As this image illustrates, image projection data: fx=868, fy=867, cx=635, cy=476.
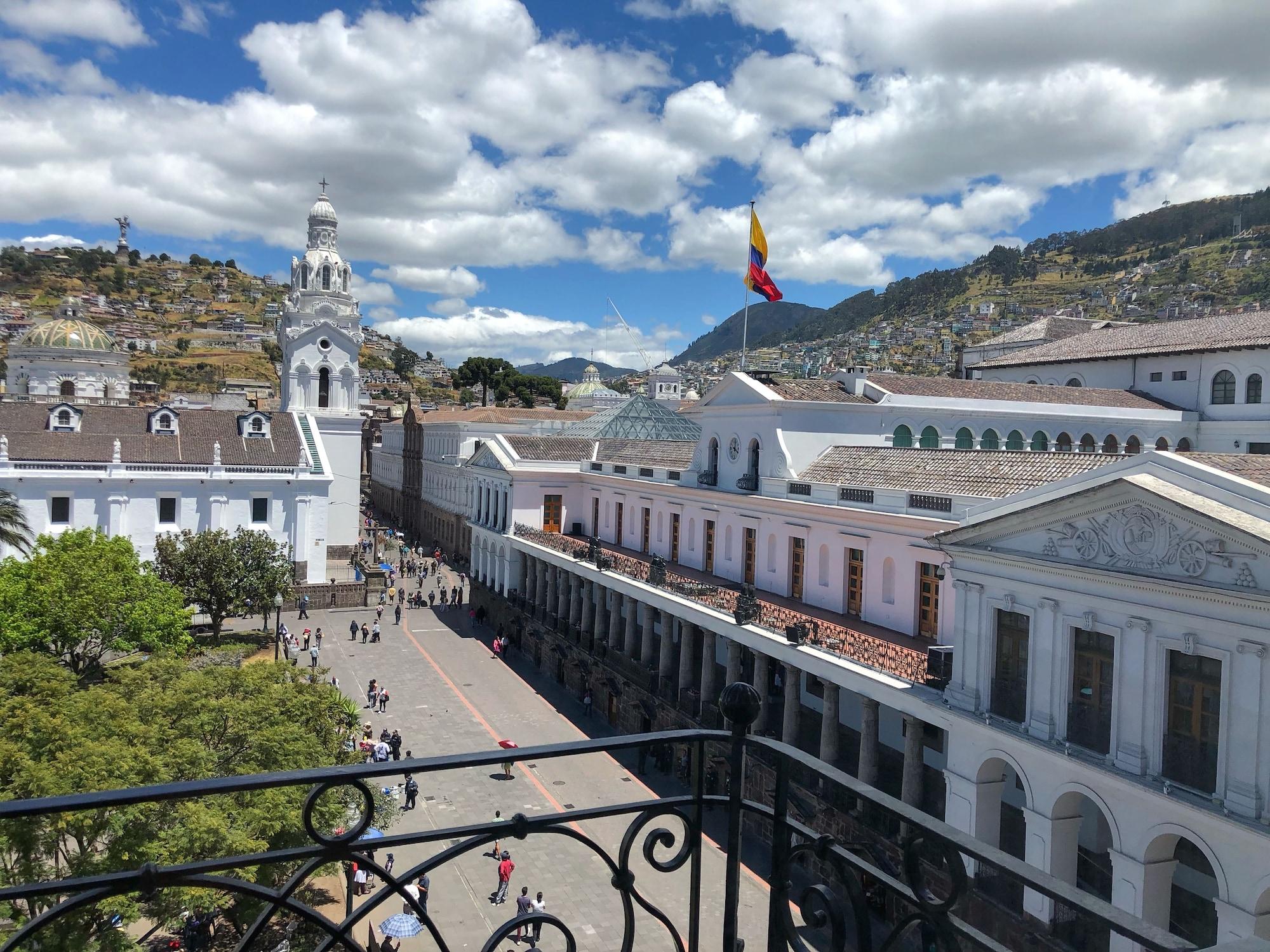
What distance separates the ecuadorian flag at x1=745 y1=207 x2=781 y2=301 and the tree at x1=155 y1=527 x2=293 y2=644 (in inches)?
872

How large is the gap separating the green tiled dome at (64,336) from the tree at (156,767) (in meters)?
61.6

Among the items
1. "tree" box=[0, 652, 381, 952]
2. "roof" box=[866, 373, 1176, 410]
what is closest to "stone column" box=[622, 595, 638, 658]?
"roof" box=[866, 373, 1176, 410]

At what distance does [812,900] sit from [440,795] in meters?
21.9

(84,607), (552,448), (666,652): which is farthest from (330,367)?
(666,652)

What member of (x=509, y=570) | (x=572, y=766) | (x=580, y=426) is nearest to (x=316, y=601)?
(x=509, y=570)

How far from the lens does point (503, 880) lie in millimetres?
17891

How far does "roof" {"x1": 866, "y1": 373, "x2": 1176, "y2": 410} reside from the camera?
29719mm

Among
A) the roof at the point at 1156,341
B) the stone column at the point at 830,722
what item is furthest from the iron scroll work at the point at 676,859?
the roof at the point at 1156,341

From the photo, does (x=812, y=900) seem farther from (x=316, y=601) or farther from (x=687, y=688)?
(x=316, y=601)

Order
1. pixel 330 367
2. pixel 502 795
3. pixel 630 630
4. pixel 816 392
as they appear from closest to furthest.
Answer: pixel 502 795 < pixel 816 392 < pixel 630 630 < pixel 330 367

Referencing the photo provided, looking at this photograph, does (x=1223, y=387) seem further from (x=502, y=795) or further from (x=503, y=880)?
(x=503, y=880)

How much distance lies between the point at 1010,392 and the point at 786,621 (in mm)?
16216

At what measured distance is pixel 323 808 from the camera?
13.8 meters

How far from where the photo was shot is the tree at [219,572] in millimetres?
33812
